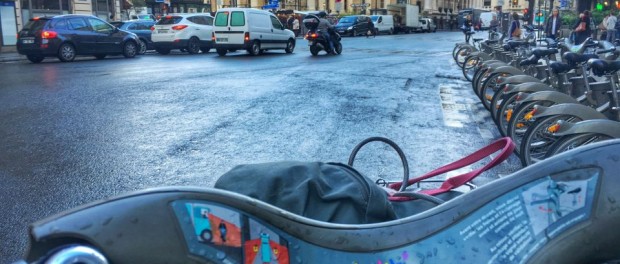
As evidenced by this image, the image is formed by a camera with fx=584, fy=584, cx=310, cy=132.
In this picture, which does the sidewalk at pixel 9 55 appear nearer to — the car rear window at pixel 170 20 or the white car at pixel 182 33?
the white car at pixel 182 33

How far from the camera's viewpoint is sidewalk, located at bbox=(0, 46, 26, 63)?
2022cm

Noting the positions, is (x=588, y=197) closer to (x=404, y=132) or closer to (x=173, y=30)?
(x=404, y=132)

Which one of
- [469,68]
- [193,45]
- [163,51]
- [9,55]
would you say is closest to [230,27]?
[193,45]

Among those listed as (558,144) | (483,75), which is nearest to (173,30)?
(483,75)

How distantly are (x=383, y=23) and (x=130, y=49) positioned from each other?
3163 centimetres

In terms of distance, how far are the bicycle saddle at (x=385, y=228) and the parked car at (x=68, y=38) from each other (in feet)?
62.2

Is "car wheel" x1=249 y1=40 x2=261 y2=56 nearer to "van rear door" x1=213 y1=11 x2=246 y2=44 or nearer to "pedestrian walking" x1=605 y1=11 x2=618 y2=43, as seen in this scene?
"van rear door" x1=213 y1=11 x2=246 y2=44

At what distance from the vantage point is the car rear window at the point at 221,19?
2214cm

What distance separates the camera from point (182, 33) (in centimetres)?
2369

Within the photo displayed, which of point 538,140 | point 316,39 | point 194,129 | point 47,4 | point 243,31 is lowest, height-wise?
point 194,129

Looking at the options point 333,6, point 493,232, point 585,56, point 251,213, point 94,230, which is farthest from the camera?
point 333,6

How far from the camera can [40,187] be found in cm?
466

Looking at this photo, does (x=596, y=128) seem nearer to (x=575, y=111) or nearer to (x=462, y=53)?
(x=575, y=111)

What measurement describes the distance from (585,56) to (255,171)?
512 centimetres
